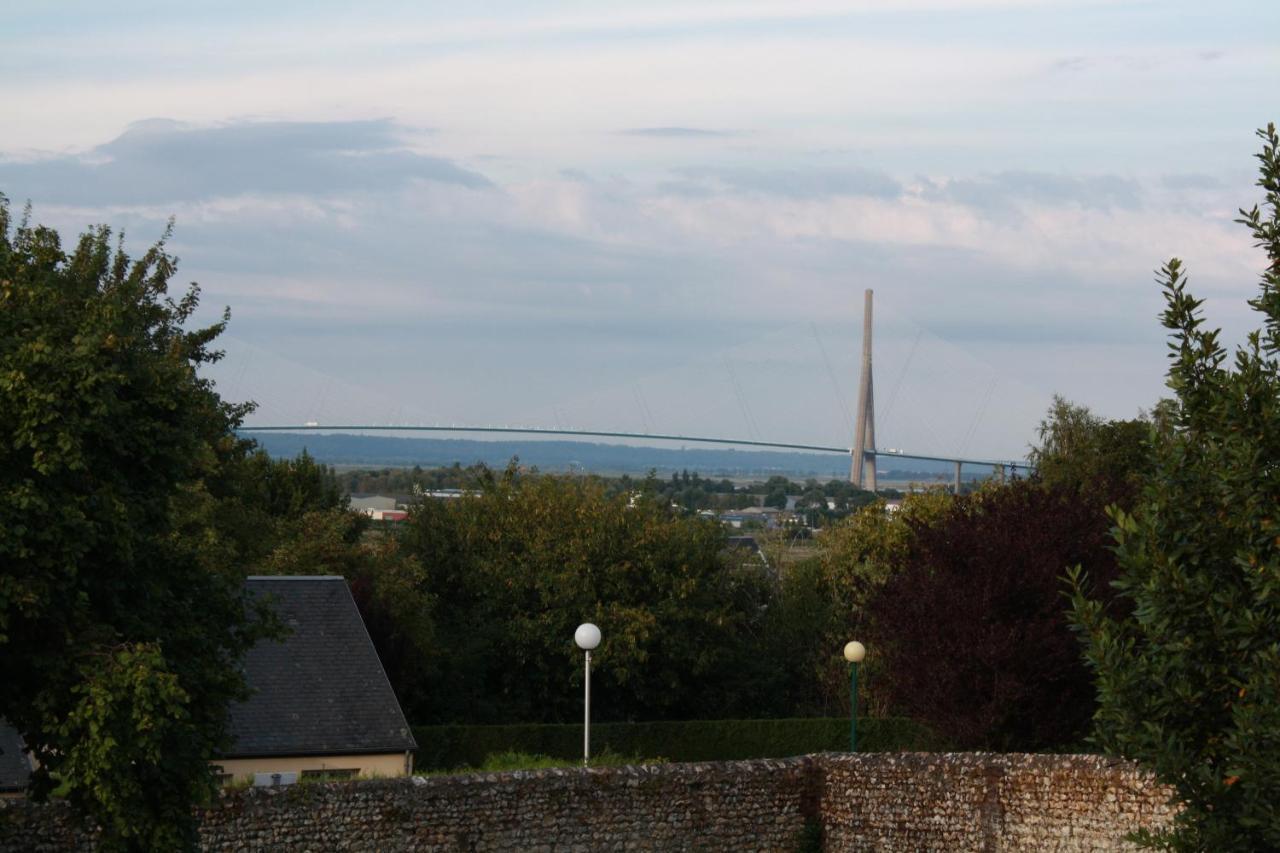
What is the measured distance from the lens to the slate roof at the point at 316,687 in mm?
21484

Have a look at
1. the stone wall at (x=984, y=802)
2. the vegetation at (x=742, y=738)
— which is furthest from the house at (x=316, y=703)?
the stone wall at (x=984, y=802)

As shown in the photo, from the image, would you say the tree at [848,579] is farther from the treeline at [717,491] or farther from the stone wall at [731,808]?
the treeline at [717,491]

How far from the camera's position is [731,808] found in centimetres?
1577

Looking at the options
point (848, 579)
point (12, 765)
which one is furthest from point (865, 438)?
point (12, 765)

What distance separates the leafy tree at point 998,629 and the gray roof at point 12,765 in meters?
12.4

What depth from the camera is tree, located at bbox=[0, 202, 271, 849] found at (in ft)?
29.1

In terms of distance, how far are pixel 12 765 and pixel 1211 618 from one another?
15.3m

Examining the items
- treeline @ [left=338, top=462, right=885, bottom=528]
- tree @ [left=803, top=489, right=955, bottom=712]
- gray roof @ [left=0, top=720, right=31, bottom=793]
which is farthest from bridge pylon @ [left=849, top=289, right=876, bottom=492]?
gray roof @ [left=0, top=720, right=31, bottom=793]

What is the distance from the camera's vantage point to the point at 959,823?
1544cm

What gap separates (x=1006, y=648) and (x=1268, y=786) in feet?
48.2

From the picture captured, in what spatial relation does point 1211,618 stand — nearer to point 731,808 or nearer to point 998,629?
point 731,808

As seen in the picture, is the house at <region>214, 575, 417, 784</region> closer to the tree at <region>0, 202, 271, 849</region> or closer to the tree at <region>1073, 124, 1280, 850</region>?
the tree at <region>0, 202, 271, 849</region>

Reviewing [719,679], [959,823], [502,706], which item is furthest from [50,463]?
[719,679]

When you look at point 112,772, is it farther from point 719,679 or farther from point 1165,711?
point 719,679
